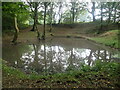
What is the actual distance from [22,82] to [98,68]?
10.3ft

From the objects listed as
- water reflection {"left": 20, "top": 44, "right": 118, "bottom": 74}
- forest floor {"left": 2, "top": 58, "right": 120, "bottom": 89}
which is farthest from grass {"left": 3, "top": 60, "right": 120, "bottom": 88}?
water reflection {"left": 20, "top": 44, "right": 118, "bottom": 74}

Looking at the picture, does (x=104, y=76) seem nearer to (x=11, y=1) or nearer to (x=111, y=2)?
(x=11, y=1)

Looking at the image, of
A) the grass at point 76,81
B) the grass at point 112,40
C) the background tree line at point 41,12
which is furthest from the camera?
the grass at point 112,40

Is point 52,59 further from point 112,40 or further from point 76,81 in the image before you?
point 112,40

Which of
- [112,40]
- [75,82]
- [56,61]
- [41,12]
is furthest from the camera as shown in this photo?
[41,12]

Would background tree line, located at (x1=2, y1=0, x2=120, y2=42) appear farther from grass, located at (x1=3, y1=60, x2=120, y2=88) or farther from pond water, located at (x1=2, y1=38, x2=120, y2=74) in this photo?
grass, located at (x1=3, y1=60, x2=120, y2=88)

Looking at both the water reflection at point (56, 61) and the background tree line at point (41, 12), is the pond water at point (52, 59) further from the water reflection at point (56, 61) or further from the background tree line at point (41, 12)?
the background tree line at point (41, 12)

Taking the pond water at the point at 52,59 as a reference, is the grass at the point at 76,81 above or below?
above

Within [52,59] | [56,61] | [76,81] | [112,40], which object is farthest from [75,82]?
[112,40]

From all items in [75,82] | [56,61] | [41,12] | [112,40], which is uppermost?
[41,12]

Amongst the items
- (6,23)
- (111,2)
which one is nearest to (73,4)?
(111,2)

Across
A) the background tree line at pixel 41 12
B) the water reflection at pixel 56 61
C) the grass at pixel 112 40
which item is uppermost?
the background tree line at pixel 41 12

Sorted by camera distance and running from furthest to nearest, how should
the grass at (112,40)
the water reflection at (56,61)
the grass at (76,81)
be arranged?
1. the grass at (112,40)
2. the water reflection at (56,61)
3. the grass at (76,81)

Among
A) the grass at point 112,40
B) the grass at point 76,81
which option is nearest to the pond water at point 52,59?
the grass at point 76,81
